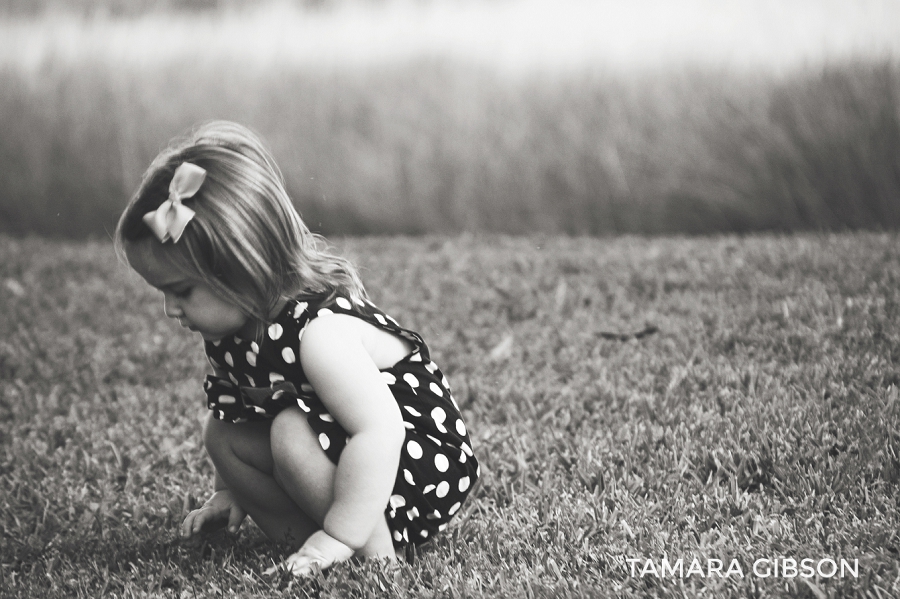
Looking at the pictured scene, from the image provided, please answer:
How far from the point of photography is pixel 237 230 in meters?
2.12

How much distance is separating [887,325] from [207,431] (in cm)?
280

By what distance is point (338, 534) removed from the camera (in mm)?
2088

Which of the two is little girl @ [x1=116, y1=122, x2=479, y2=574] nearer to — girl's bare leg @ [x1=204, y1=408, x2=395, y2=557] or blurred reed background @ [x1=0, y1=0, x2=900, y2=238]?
girl's bare leg @ [x1=204, y1=408, x2=395, y2=557]

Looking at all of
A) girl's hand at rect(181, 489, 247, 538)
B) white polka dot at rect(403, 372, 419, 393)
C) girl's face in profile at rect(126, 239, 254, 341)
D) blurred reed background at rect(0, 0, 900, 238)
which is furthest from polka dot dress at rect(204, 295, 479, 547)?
blurred reed background at rect(0, 0, 900, 238)

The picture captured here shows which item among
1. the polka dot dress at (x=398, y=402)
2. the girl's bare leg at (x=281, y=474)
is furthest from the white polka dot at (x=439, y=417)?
the girl's bare leg at (x=281, y=474)

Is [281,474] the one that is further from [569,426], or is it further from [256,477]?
[569,426]

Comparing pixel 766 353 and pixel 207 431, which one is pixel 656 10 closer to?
pixel 766 353

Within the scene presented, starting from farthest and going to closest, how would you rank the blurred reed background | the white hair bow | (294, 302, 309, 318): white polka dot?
the blurred reed background < (294, 302, 309, 318): white polka dot < the white hair bow

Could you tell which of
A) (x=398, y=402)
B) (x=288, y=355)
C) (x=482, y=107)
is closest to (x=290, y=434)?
(x=288, y=355)

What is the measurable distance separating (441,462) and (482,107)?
5.33m

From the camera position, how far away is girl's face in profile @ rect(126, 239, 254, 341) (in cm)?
214

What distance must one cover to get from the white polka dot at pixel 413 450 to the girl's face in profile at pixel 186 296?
1.66ft

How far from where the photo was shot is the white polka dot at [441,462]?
2246 mm

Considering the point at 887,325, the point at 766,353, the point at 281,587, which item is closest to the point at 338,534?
the point at 281,587
